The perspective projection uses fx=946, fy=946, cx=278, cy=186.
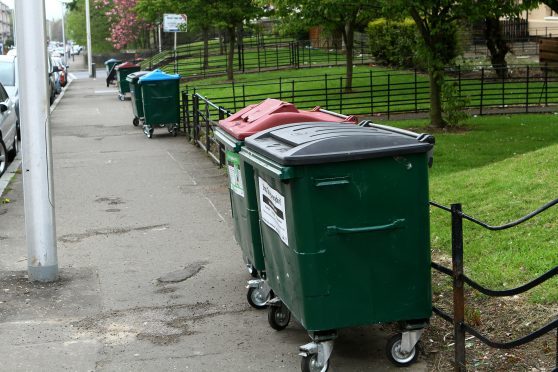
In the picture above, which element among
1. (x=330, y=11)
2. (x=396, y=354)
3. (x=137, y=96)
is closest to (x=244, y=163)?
(x=396, y=354)

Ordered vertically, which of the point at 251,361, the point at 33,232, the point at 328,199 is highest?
the point at 328,199

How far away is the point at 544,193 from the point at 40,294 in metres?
4.81

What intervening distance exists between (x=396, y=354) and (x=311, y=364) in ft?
1.90

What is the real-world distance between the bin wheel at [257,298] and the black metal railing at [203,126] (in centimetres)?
735

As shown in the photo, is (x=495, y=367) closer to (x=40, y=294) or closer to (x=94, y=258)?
(x=40, y=294)

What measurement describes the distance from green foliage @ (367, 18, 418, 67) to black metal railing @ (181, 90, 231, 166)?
15609 millimetres

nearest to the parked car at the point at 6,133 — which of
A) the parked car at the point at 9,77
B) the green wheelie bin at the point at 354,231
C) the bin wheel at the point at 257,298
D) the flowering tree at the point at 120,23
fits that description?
the parked car at the point at 9,77

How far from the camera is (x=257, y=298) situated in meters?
7.58

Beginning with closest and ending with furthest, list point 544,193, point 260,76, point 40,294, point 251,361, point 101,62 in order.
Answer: point 251,361 → point 40,294 → point 544,193 → point 260,76 → point 101,62

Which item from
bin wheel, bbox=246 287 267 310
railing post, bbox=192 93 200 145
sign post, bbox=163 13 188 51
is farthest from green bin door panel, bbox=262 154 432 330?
sign post, bbox=163 13 188 51

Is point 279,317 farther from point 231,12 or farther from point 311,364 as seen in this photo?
point 231,12

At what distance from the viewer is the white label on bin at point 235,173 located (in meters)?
7.53

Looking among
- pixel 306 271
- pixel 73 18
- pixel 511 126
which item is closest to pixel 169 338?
pixel 306 271

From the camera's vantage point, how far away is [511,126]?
67.6 feet
